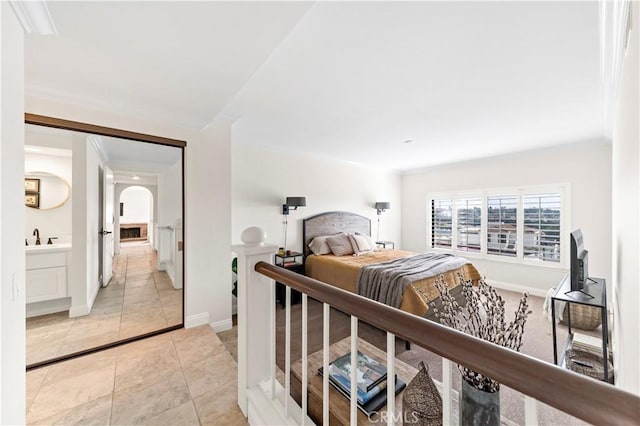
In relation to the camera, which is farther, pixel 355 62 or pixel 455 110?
pixel 455 110

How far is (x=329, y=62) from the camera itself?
6.11 feet

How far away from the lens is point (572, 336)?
2477 millimetres

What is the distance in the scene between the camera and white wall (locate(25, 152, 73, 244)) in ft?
7.23

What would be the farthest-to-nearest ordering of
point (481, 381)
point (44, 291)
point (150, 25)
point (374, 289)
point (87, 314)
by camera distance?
point (374, 289) < point (87, 314) < point (44, 291) < point (150, 25) < point (481, 381)

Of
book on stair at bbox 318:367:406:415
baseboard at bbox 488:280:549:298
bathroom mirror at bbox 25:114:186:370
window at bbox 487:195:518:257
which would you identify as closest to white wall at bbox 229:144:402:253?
bathroom mirror at bbox 25:114:186:370

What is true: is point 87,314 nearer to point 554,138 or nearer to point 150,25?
point 150,25

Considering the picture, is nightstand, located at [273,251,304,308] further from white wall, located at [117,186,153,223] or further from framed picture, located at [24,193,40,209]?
framed picture, located at [24,193,40,209]

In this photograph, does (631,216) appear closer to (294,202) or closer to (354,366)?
(354,366)

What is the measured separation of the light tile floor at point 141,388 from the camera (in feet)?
4.99

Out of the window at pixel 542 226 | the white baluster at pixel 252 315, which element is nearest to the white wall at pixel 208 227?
the white baluster at pixel 252 315

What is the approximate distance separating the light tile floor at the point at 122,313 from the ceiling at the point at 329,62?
1.58 meters

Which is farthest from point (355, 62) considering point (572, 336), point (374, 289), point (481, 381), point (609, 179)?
point (609, 179)

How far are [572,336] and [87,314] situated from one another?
190 inches

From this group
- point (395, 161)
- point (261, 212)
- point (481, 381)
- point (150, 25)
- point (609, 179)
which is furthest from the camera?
point (395, 161)
